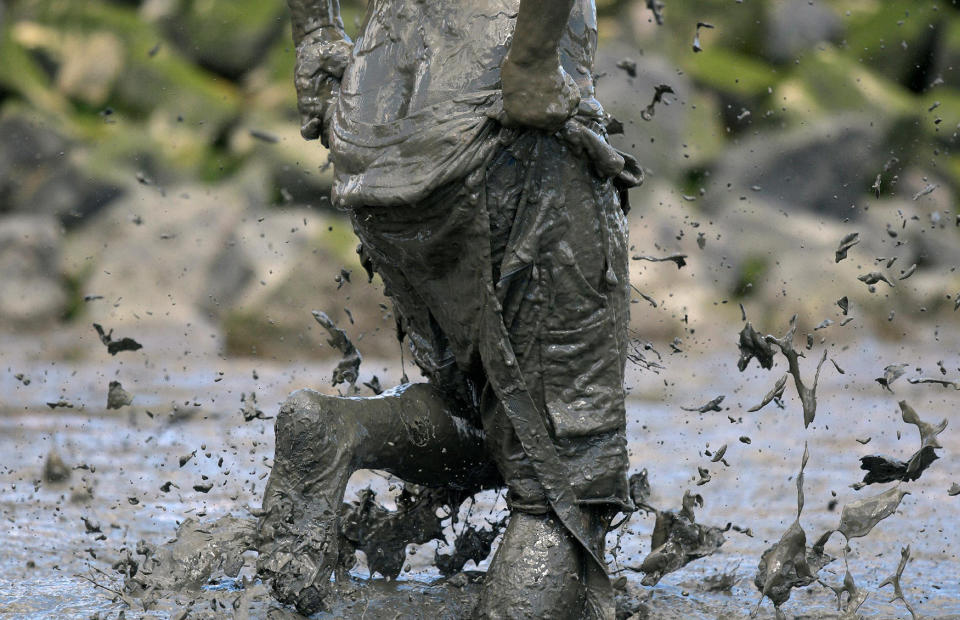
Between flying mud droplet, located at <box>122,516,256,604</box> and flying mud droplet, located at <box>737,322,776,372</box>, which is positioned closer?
flying mud droplet, located at <box>122,516,256,604</box>

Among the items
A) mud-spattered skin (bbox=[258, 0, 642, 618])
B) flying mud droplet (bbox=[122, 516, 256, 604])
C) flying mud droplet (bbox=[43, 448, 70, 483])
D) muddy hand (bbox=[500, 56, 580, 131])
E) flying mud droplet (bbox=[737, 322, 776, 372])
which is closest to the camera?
muddy hand (bbox=[500, 56, 580, 131])

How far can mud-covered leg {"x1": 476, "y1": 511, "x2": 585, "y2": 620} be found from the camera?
9.83ft

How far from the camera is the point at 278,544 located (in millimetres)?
3021

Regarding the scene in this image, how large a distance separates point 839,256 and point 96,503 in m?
2.92

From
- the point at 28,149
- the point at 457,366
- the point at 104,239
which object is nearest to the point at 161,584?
the point at 457,366

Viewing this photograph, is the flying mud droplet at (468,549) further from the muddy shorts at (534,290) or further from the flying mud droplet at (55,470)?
the flying mud droplet at (55,470)

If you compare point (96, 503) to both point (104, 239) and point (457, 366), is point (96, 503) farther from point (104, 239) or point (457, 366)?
point (104, 239)

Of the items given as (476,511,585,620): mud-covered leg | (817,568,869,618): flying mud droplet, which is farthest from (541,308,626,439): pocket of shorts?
(817,568,869,618): flying mud droplet

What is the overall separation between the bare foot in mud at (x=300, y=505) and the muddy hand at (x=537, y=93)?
824 millimetres

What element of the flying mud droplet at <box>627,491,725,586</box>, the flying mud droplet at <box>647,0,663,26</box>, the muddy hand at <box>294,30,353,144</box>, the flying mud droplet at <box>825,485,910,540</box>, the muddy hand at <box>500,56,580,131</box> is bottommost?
the flying mud droplet at <box>627,491,725,586</box>

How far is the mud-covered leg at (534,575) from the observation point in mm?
2996

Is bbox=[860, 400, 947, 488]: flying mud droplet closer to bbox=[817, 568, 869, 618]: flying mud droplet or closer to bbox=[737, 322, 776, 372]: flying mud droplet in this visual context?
bbox=[817, 568, 869, 618]: flying mud droplet

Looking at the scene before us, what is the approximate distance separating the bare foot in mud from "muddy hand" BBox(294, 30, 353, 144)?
800 millimetres

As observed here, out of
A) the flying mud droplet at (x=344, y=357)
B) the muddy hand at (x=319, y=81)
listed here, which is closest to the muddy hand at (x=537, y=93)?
the muddy hand at (x=319, y=81)
